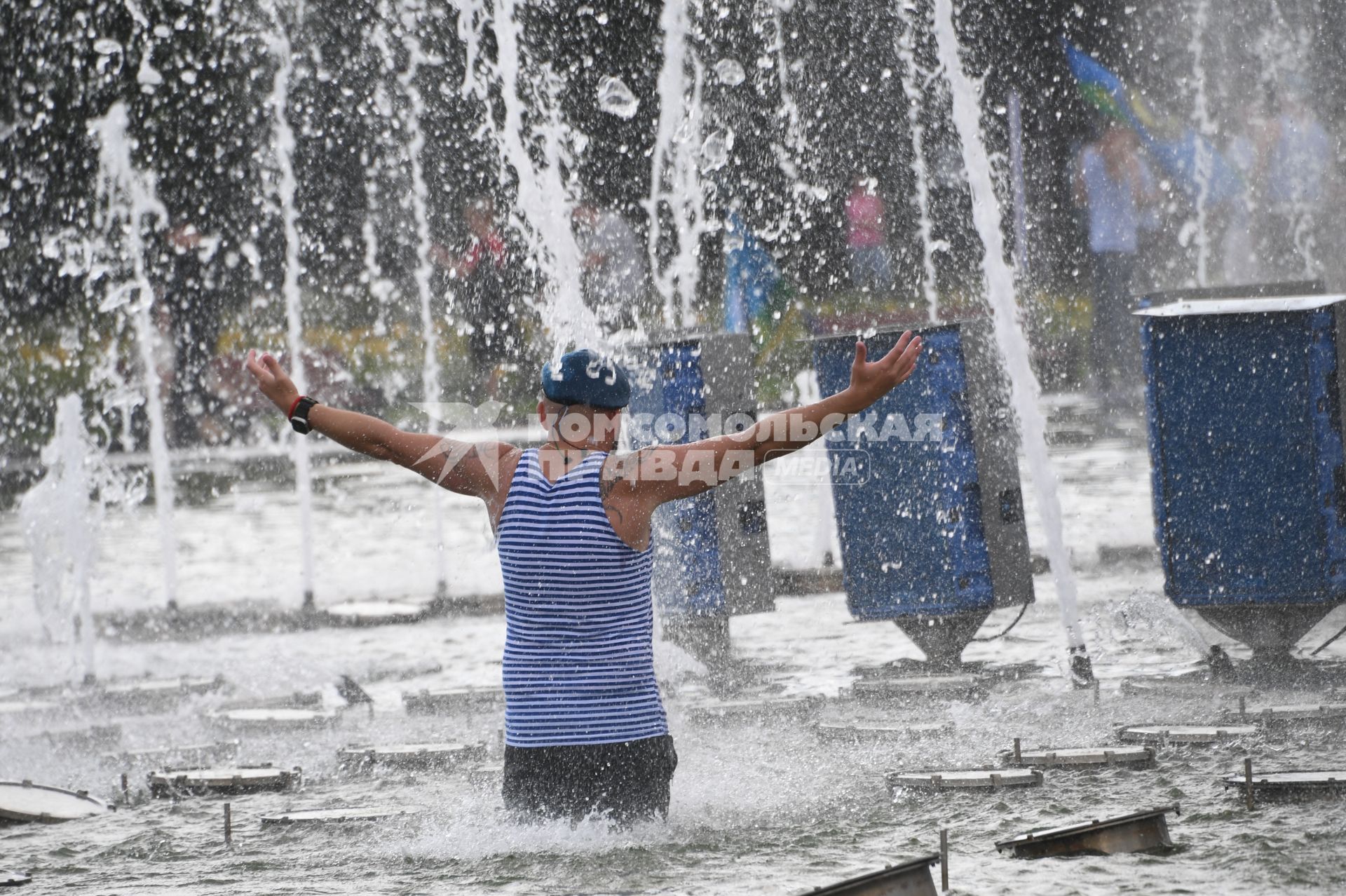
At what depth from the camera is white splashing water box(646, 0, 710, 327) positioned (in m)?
23.9

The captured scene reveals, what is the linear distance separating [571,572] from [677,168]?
2321 cm

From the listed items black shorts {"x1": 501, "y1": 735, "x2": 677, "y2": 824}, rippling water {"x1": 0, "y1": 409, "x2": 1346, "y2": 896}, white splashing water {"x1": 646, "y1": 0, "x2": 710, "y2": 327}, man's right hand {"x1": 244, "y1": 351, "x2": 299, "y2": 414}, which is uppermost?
white splashing water {"x1": 646, "y1": 0, "x2": 710, "y2": 327}

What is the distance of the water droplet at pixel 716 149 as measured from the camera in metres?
26.7

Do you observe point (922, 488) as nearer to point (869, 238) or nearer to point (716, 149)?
point (716, 149)

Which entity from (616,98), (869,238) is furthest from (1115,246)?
(869,238)

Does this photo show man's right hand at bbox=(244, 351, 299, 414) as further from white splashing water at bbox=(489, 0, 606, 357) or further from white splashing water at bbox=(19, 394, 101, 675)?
white splashing water at bbox=(19, 394, 101, 675)

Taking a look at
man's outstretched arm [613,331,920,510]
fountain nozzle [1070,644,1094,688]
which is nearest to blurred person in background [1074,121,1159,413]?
fountain nozzle [1070,644,1094,688]

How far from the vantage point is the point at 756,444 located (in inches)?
164

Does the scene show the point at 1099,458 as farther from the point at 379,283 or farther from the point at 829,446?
the point at 379,283

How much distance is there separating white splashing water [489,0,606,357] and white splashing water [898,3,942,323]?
219 inches

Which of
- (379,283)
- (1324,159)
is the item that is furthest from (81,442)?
(379,283)

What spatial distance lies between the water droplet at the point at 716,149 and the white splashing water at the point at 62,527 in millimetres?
16386

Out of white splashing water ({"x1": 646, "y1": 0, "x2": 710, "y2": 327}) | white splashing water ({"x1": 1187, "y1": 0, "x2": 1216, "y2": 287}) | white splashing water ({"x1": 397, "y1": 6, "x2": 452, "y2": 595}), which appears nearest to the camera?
white splashing water ({"x1": 1187, "y1": 0, "x2": 1216, "y2": 287})

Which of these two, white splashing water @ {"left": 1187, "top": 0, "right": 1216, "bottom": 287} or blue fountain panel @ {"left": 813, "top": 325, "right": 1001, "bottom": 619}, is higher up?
white splashing water @ {"left": 1187, "top": 0, "right": 1216, "bottom": 287}
